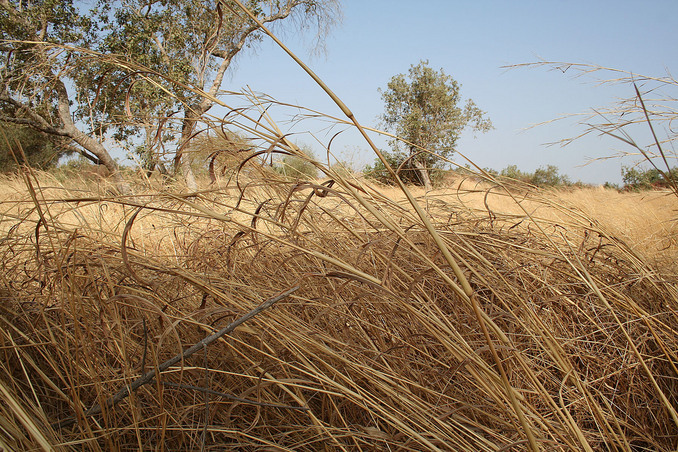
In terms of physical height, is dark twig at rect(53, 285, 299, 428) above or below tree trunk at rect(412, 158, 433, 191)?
below

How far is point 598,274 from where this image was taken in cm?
116

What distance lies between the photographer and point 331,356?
0.71m

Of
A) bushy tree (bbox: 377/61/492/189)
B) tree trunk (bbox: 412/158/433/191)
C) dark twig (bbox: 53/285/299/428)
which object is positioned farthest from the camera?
bushy tree (bbox: 377/61/492/189)

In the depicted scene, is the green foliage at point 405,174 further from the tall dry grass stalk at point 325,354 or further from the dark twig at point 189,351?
the dark twig at point 189,351

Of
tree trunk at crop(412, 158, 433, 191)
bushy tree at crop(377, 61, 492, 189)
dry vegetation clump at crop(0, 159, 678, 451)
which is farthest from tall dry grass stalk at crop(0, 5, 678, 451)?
bushy tree at crop(377, 61, 492, 189)

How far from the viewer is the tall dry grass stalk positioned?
2.01 feet

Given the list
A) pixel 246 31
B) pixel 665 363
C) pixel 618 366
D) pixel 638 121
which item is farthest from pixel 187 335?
pixel 246 31

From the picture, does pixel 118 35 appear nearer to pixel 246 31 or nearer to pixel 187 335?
pixel 246 31

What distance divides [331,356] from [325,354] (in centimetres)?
5

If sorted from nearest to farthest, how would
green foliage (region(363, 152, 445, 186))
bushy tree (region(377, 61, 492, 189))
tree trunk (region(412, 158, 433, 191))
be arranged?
green foliage (region(363, 152, 445, 186)) → tree trunk (region(412, 158, 433, 191)) → bushy tree (region(377, 61, 492, 189))

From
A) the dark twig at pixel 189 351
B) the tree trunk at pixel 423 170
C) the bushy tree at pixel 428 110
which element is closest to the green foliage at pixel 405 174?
the tree trunk at pixel 423 170

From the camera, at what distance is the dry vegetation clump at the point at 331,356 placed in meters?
0.61

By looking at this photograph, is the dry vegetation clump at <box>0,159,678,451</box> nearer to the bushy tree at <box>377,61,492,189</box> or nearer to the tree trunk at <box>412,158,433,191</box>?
the tree trunk at <box>412,158,433,191</box>

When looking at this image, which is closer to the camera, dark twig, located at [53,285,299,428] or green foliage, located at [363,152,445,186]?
dark twig, located at [53,285,299,428]
